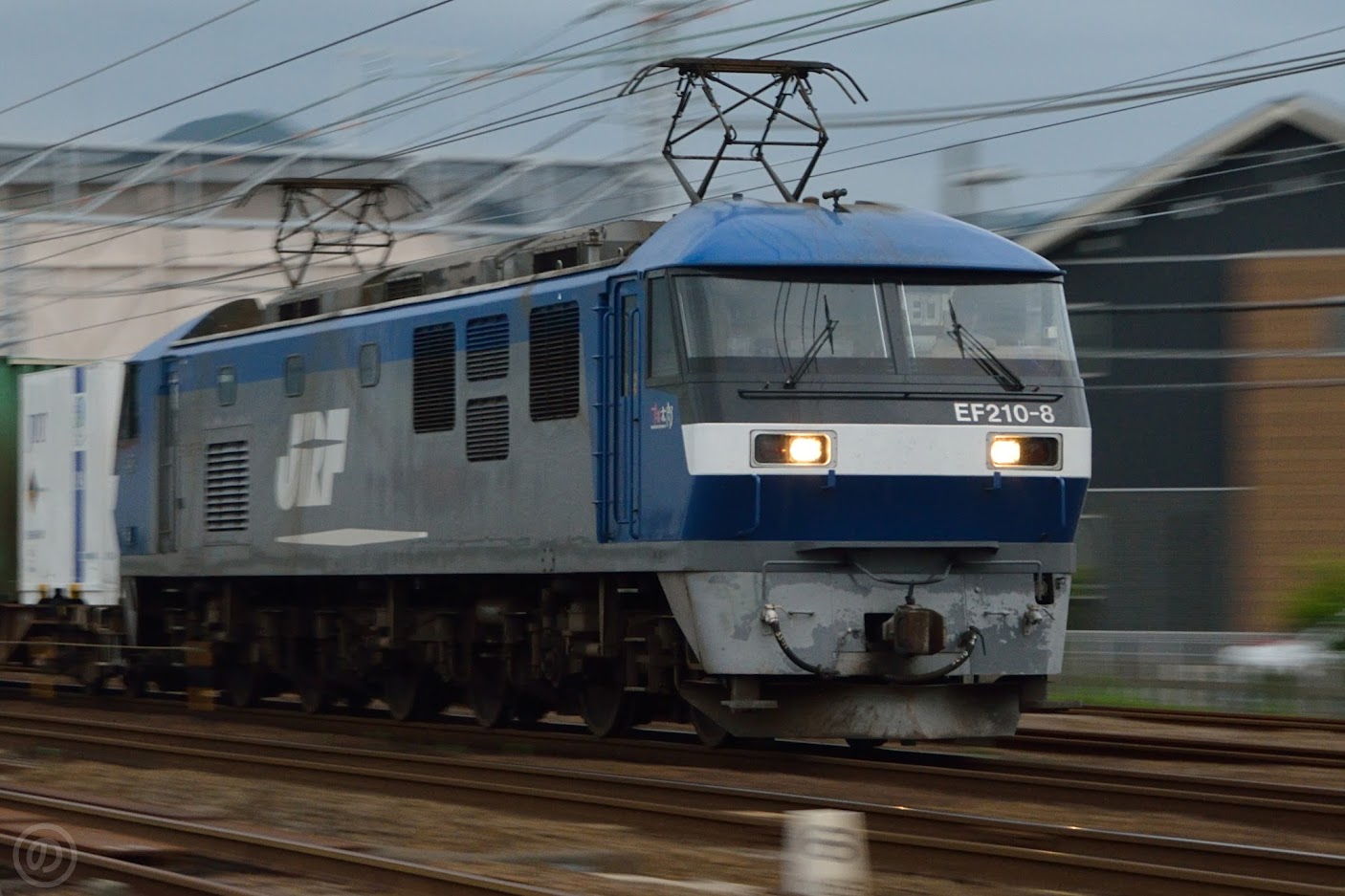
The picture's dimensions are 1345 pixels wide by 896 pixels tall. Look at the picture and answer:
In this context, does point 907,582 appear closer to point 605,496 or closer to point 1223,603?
point 605,496

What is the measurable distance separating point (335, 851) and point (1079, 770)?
5.05m

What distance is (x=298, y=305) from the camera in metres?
17.2

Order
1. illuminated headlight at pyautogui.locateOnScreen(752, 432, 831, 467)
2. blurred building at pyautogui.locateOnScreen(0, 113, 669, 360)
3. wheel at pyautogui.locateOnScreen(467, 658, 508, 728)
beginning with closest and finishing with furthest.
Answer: illuminated headlight at pyautogui.locateOnScreen(752, 432, 831, 467), wheel at pyautogui.locateOnScreen(467, 658, 508, 728), blurred building at pyautogui.locateOnScreen(0, 113, 669, 360)

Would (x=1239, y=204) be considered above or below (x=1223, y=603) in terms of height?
above

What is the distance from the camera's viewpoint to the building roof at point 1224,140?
30.1 meters

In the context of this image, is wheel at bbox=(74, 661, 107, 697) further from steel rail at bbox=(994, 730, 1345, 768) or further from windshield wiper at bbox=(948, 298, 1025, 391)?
windshield wiper at bbox=(948, 298, 1025, 391)

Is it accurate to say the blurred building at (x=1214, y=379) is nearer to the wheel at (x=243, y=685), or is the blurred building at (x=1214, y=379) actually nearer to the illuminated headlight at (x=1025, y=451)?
the wheel at (x=243, y=685)

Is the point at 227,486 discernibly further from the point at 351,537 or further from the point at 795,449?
the point at 795,449

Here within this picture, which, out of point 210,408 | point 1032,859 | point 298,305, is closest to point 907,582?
point 1032,859

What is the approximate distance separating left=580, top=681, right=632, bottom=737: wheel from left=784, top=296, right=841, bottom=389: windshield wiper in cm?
297

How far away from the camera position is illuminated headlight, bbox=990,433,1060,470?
12781 mm

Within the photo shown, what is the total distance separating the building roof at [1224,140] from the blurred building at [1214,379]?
0.09 feet

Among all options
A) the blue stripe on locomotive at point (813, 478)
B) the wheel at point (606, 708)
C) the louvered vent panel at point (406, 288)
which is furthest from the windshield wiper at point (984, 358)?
the louvered vent panel at point (406, 288)

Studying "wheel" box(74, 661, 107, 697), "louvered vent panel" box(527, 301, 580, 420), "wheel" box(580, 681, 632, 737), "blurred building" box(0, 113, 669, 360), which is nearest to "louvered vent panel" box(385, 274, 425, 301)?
"louvered vent panel" box(527, 301, 580, 420)
